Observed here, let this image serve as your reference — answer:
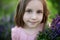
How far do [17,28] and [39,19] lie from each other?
0.75 ft

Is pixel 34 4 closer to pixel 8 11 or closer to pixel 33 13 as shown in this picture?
pixel 33 13

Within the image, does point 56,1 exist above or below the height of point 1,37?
above

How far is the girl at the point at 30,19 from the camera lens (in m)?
1.66

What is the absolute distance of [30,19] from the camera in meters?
1.68

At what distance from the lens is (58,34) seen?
1.52m

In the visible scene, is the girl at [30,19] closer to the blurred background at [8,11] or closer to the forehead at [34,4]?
the forehead at [34,4]

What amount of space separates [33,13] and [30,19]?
5cm

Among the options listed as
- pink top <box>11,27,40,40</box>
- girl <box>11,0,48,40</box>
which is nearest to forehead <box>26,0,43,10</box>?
girl <box>11,0,48,40</box>

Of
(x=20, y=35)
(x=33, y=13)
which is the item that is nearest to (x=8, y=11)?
(x=20, y=35)

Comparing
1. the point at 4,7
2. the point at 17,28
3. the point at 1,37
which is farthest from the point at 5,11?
the point at 17,28

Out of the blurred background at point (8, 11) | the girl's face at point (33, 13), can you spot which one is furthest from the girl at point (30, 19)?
the blurred background at point (8, 11)

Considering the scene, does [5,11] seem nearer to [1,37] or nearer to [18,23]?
[1,37]

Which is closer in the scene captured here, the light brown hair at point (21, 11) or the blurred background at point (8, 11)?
the light brown hair at point (21, 11)

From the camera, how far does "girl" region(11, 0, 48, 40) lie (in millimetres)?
1663
